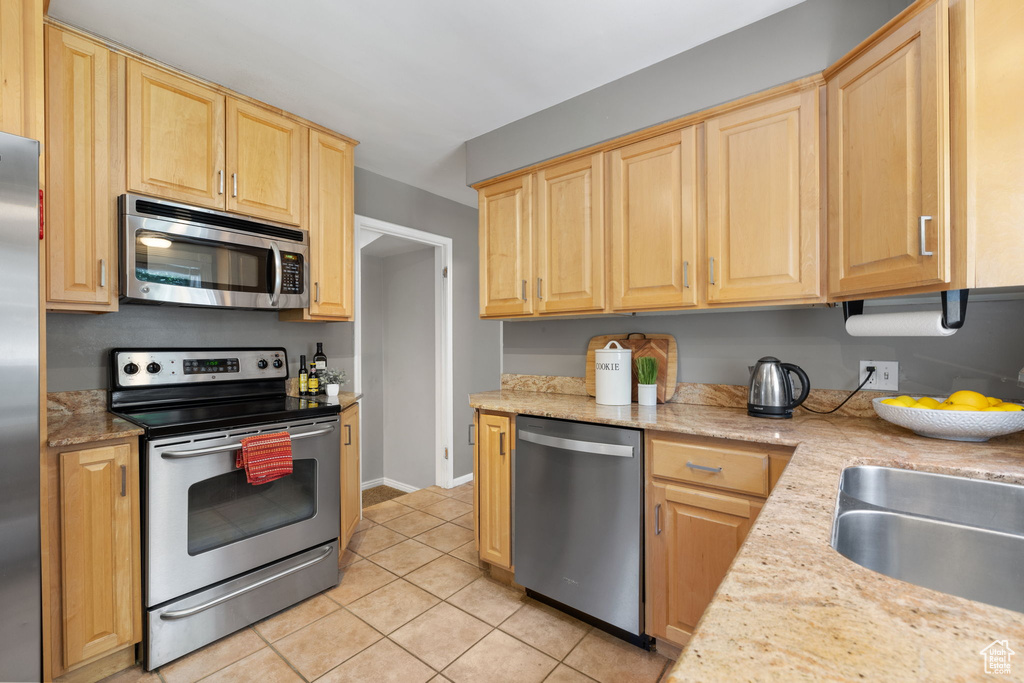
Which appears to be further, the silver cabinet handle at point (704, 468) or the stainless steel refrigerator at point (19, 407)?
the silver cabinet handle at point (704, 468)

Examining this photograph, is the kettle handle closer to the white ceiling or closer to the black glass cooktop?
the white ceiling

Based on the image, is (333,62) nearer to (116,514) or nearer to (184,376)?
(184,376)

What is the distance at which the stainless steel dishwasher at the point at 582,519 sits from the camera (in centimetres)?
179

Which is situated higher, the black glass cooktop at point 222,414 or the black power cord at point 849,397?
the black power cord at point 849,397

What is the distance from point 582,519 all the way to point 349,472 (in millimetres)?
1419

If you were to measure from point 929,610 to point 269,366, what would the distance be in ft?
9.31

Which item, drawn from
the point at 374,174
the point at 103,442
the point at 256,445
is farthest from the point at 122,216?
the point at 374,174

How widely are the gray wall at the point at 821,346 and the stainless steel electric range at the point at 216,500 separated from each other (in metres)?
1.46

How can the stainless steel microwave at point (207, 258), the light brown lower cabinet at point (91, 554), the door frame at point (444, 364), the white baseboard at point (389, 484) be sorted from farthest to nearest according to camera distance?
the white baseboard at point (389, 484) → the door frame at point (444, 364) → the stainless steel microwave at point (207, 258) → the light brown lower cabinet at point (91, 554)

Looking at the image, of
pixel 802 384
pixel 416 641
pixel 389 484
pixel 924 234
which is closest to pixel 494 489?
pixel 416 641

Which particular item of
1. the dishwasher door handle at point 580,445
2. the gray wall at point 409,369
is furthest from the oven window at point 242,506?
the gray wall at point 409,369

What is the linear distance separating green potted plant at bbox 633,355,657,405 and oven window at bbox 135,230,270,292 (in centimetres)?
197

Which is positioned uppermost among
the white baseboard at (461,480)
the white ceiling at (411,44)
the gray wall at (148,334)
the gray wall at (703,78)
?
the white ceiling at (411,44)

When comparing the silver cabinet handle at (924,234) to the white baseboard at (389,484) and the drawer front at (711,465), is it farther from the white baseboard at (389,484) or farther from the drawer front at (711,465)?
the white baseboard at (389,484)
